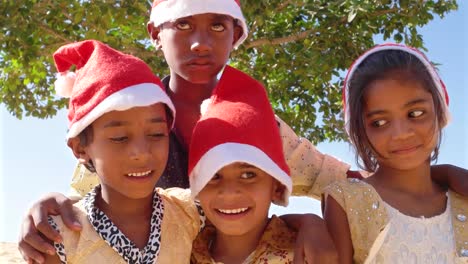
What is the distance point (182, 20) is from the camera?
2.98 m

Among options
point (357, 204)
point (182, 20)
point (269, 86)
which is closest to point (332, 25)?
point (269, 86)

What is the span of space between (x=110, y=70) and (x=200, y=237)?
75 centimetres

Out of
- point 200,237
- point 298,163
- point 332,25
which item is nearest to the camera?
point 200,237

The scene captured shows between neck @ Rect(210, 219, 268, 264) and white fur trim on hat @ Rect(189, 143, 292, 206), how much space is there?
0.23 meters

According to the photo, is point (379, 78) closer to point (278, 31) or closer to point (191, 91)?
point (191, 91)

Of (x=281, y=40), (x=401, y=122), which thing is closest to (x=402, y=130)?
(x=401, y=122)

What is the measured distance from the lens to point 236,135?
2.37 meters

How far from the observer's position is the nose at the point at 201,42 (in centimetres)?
288

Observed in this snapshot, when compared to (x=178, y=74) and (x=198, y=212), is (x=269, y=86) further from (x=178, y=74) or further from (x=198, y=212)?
(x=198, y=212)

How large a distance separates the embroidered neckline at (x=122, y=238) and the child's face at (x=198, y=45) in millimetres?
810

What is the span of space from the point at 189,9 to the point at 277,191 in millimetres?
1003

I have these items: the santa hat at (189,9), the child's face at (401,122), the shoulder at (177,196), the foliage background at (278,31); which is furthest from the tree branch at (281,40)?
the shoulder at (177,196)

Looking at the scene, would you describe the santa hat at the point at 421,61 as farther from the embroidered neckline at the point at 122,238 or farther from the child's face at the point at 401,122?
the embroidered neckline at the point at 122,238

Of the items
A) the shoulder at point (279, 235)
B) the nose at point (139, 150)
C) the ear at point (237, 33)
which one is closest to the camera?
the nose at point (139, 150)
